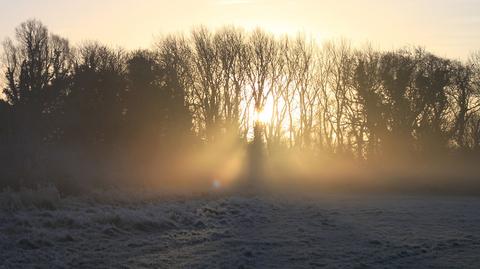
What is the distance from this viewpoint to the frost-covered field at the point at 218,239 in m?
12.1

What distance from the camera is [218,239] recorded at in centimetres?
1538

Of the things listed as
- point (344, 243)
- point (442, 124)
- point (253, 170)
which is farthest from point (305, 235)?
point (442, 124)

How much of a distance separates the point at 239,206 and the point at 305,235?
6.84 metres

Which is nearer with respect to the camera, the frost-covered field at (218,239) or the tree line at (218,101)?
the frost-covered field at (218,239)

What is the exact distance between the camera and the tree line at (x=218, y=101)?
46156 mm

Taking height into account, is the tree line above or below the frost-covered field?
above

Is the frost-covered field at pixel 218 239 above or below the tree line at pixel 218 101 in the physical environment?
below

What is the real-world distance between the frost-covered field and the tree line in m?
A: 18.8

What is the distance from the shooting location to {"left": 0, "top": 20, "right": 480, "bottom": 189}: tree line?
4616 cm

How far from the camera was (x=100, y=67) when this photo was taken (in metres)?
50.9

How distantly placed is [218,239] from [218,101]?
46.2 m

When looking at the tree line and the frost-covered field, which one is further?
the tree line

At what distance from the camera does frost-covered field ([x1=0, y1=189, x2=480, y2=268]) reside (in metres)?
12.1

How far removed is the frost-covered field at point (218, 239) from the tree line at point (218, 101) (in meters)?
18.8
